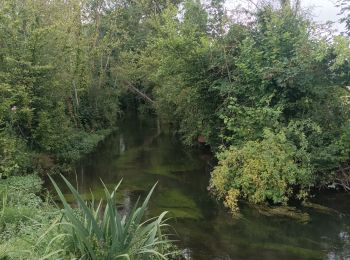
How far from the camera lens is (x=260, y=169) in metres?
10.3

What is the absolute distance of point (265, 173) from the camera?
10.1 m

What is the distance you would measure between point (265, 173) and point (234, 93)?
3757 millimetres

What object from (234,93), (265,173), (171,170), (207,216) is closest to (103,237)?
(207,216)

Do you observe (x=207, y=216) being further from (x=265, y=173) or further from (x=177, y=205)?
(x=265, y=173)

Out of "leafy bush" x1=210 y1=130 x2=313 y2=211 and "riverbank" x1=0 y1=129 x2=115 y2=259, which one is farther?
"leafy bush" x1=210 y1=130 x2=313 y2=211

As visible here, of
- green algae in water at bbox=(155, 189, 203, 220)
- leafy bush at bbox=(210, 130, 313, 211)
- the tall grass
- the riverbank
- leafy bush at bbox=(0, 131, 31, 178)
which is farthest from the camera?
leafy bush at bbox=(0, 131, 31, 178)

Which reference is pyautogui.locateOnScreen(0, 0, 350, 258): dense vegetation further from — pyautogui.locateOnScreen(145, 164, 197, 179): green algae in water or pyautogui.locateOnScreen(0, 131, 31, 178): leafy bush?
pyautogui.locateOnScreen(145, 164, 197, 179): green algae in water

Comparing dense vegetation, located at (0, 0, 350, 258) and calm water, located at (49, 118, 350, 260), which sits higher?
dense vegetation, located at (0, 0, 350, 258)

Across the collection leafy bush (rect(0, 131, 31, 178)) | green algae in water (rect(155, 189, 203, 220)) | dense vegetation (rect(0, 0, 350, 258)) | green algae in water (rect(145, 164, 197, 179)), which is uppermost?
dense vegetation (rect(0, 0, 350, 258))

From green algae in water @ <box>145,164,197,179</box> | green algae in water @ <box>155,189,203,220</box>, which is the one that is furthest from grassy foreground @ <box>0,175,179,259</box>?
green algae in water @ <box>145,164,197,179</box>

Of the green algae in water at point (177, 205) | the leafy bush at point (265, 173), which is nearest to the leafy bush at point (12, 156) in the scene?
the green algae in water at point (177, 205)

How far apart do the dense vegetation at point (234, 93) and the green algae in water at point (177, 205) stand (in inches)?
33.2

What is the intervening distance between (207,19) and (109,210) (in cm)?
1107

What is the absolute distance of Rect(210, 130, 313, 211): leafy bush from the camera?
1023 centimetres
